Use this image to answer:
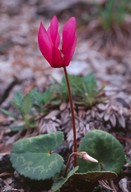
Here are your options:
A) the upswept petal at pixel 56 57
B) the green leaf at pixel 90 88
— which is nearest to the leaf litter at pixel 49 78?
the green leaf at pixel 90 88

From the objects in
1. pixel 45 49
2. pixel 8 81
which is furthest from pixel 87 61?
pixel 45 49

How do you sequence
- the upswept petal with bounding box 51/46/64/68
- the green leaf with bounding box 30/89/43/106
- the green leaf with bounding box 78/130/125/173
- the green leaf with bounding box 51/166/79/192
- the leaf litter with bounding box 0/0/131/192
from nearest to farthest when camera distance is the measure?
the upswept petal with bounding box 51/46/64/68 → the green leaf with bounding box 51/166/79/192 → the green leaf with bounding box 78/130/125/173 → the leaf litter with bounding box 0/0/131/192 → the green leaf with bounding box 30/89/43/106

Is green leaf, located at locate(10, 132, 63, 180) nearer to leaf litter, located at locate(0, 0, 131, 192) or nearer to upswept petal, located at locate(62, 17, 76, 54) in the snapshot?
leaf litter, located at locate(0, 0, 131, 192)

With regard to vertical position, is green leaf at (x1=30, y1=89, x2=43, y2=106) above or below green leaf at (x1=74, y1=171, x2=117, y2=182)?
above

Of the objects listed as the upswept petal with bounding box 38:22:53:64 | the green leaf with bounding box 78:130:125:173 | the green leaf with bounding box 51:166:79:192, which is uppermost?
the upswept petal with bounding box 38:22:53:64

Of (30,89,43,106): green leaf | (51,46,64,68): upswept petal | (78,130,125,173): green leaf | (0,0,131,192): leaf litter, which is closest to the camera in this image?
(51,46,64,68): upswept petal

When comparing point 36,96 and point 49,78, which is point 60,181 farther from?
point 49,78

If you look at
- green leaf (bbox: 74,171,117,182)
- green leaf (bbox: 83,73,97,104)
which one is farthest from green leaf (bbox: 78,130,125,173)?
green leaf (bbox: 83,73,97,104)
